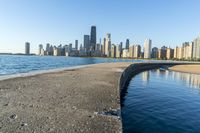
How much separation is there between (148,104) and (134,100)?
1.53 m

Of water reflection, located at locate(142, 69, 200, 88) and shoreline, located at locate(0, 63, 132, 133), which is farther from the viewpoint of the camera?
water reflection, located at locate(142, 69, 200, 88)

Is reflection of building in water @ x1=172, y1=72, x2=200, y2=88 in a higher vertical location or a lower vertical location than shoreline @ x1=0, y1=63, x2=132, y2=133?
lower

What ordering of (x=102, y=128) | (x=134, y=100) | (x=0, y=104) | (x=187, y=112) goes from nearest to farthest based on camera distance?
(x=102, y=128) → (x=0, y=104) → (x=187, y=112) → (x=134, y=100)

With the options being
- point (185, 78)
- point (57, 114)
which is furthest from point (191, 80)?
point (57, 114)

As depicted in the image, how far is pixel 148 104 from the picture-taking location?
13.2 metres

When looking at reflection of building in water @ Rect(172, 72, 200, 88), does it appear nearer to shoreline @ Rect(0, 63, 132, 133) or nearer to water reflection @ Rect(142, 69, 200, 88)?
water reflection @ Rect(142, 69, 200, 88)

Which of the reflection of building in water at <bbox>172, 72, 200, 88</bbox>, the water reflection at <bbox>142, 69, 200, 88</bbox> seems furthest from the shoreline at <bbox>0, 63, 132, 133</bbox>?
the reflection of building in water at <bbox>172, 72, 200, 88</bbox>

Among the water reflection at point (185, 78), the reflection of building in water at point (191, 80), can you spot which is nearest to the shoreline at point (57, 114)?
the water reflection at point (185, 78)

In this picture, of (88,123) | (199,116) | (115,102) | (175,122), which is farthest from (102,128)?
(199,116)

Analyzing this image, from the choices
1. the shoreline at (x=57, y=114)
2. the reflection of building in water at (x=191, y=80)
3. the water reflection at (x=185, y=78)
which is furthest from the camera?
the water reflection at (x=185, y=78)

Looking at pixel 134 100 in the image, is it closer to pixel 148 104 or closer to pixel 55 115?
pixel 148 104

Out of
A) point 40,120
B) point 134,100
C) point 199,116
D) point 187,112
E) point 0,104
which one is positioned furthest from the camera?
point 134,100

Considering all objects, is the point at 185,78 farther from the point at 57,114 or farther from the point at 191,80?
the point at 57,114

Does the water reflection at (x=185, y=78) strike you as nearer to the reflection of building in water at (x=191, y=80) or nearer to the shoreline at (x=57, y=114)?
the reflection of building in water at (x=191, y=80)
